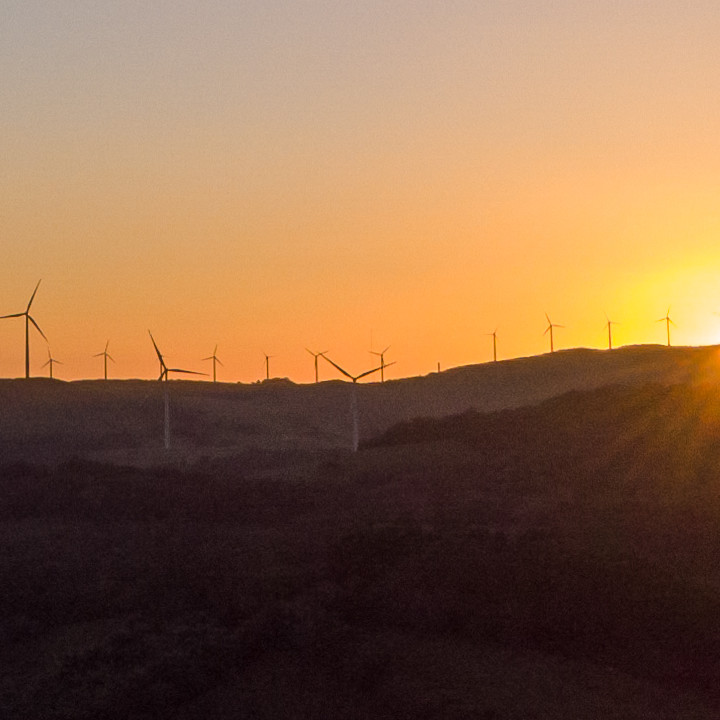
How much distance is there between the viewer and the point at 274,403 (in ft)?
397

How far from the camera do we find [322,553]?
28.8 m

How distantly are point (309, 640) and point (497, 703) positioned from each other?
4.54m

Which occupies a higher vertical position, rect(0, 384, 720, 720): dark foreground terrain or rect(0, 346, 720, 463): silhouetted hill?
rect(0, 346, 720, 463): silhouetted hill

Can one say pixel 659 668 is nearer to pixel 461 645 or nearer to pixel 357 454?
pixel 461 645

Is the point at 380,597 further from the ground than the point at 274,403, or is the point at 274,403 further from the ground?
the point at 274,403

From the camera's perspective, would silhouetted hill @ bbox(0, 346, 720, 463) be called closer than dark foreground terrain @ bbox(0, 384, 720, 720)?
No

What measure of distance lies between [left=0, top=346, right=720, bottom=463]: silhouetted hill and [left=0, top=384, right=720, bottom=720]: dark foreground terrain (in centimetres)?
2954

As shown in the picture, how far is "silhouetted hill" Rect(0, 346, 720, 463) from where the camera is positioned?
278 ft

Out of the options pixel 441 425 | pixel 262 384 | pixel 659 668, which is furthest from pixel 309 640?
pixel 262 384

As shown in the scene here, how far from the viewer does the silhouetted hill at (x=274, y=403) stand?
84875 mm

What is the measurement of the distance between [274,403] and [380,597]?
9664 centimetres

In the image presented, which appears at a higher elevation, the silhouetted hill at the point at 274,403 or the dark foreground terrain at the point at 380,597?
the silhouetted hill at the point at 274,403

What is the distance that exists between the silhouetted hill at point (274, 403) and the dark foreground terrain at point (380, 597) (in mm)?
29541

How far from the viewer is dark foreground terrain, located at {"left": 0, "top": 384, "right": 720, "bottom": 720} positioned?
Result: 19.3 m
